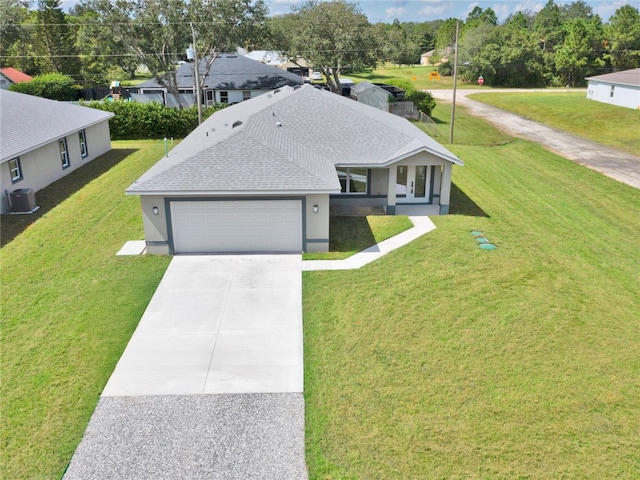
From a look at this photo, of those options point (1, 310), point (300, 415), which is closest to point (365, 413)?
point (300, 415)

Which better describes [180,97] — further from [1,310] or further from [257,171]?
[1,310]

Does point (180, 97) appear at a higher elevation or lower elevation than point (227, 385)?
higher

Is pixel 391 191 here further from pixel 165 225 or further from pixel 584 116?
pixel 584 116

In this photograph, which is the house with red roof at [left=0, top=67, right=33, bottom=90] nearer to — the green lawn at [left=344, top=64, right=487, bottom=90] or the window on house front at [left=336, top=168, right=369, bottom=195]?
the green lawn at [left=344, top=64, right=487, bottom=90]

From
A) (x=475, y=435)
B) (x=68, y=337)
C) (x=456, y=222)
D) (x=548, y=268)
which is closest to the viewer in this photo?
(x=475, y=435)

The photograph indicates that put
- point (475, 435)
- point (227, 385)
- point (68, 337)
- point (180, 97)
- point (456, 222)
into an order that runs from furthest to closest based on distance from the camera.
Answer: point (180, 97), point (456, 222), point (68, 337), point (227, 385), point (475, 435)

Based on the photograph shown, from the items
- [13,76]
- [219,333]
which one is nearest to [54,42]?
[13,76]

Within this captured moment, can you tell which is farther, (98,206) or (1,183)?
(98,206)
